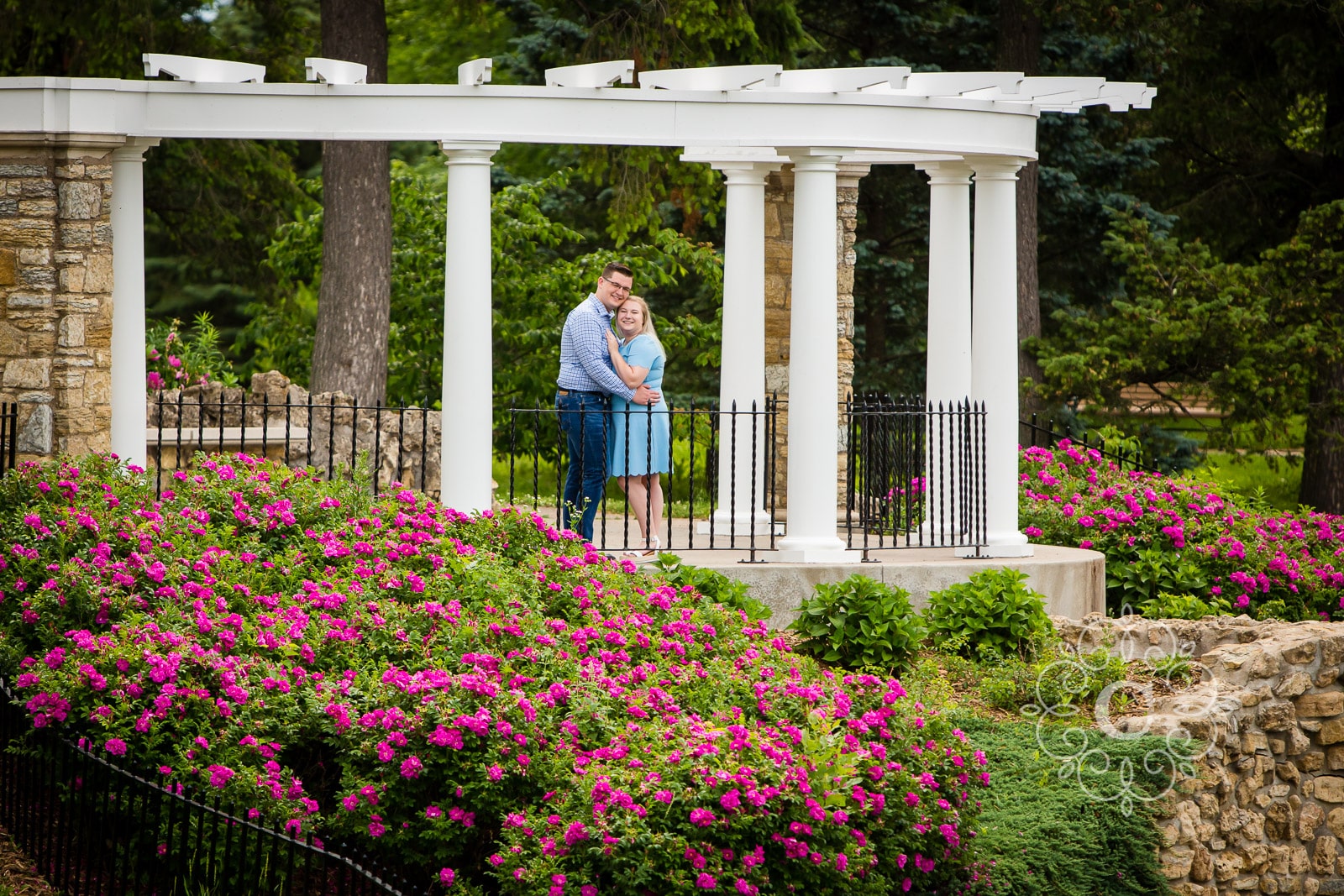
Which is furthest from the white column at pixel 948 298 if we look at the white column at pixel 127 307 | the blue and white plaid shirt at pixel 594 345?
the white column at pixel 127 307

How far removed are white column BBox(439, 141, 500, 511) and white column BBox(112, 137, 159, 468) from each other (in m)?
2.00

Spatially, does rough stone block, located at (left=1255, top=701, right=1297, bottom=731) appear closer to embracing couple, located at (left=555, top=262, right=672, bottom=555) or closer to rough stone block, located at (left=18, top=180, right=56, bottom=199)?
embracing couple, located at (left=555, top=262, right=672, bottom=555)

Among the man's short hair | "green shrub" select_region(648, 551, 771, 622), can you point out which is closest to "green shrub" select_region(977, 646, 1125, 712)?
"green shrub" select_region(648, 551, 771, 622)

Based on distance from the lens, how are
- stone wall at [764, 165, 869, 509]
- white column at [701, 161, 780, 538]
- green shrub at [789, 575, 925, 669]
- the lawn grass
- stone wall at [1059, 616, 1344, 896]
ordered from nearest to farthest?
stone wall at [1059, 616, 1344, 896]
green shrub at [789, 575, 925, 669]
white column at [701, 161, 780, 538]
stone wall at [764, 165, 869, 509]
the lawn grass

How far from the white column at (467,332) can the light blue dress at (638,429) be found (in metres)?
0.87

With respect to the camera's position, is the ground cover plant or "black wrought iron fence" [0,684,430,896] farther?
the ground cover plant

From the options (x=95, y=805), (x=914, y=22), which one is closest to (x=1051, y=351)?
(x=914, y=22)

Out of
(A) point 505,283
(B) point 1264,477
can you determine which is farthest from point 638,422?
(B) point 1264,477

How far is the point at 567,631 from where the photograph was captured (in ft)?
23.4

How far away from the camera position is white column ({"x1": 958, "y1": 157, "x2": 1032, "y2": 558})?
1092 centimetres

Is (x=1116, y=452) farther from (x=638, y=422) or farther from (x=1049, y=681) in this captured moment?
(x=1049, y=681)

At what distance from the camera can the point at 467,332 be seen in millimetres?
9703

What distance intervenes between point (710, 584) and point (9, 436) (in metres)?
4.50

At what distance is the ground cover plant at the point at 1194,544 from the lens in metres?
11.5
